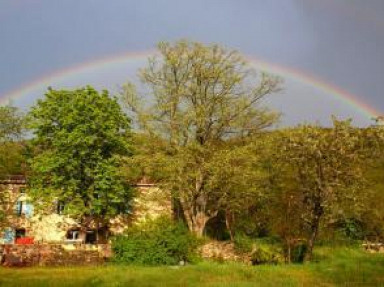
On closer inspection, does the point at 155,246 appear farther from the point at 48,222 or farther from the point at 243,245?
the point at 48,222


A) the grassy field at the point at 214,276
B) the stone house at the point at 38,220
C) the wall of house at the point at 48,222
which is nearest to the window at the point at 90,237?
the stone house at the point at 38,220

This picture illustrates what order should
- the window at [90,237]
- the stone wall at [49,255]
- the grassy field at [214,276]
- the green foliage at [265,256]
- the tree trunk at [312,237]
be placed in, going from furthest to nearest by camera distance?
the window at [90,237], the green foliage at [265,256], the tree trunk at [312,237], the stone wall at [49,255], the grassy field at [214,276]

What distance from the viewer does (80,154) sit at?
42.1m

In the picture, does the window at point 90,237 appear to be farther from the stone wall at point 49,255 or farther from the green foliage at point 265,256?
the green foliage at point 265,256

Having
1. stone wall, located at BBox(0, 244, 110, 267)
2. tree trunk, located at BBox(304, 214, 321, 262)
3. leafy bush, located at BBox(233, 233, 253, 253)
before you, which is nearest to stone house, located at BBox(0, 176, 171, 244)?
leafy bush, located at BBox(233, 233, 253, 253)

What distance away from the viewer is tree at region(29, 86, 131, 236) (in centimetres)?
4197

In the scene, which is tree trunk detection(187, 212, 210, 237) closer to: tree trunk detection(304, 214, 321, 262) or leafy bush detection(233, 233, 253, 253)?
leafy bush detection(233, 233, 253, 253)

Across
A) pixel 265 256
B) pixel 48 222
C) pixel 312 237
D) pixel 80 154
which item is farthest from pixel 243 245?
pixel 48 222

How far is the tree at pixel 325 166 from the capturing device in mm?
33500

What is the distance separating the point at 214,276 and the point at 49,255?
1416 centimetres

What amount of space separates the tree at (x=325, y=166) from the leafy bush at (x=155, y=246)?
8.91m

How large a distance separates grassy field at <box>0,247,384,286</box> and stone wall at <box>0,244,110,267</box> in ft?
10.0

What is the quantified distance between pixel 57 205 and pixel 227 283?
31.8m

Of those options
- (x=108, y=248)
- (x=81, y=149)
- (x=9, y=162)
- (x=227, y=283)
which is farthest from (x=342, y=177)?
(x=9, y=162)
